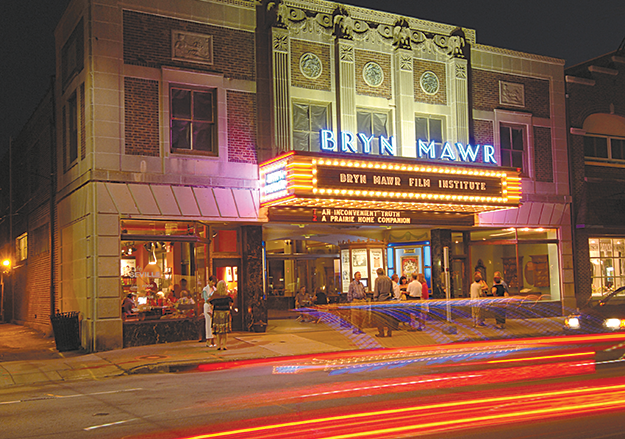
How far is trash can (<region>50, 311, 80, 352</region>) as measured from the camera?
1759 cm

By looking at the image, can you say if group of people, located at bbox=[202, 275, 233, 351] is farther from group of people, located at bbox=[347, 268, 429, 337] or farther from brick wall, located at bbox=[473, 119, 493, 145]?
brick wall, located at bbox=[473, 119, 493, 145]

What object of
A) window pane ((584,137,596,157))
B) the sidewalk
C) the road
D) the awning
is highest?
window pane ((584,137,596,157))

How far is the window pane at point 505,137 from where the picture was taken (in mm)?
24969

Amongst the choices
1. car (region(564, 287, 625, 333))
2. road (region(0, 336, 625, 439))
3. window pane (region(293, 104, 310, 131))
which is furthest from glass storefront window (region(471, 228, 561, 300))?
road (region(0, 336, 625, 439))

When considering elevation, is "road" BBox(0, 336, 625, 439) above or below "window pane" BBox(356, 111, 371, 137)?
below

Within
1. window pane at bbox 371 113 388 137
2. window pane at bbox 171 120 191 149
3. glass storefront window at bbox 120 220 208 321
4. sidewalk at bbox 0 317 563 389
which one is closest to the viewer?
sidewalk at bbox 0 317 563 389

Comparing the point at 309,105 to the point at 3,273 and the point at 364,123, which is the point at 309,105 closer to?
the point at 364,123

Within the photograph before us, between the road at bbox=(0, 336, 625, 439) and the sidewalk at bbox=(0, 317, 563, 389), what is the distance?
116 cm

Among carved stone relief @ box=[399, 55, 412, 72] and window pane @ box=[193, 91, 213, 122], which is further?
carved stone relief @ box=[399, 55, 412, 72]

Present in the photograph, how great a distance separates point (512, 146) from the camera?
2519 centimetres

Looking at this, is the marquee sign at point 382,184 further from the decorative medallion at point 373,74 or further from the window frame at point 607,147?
the window frame at point 607,147

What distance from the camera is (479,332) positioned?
1962 cm

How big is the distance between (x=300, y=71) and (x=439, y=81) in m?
6.02

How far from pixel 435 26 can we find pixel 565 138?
7844mm
